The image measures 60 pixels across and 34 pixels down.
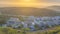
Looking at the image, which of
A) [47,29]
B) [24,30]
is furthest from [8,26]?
[47,29]

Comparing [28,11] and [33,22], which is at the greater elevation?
[28,11]

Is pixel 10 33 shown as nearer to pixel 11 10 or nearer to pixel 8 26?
Result: pixel 8 26

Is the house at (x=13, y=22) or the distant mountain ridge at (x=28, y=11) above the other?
the distant mountain ridge at (x=28, y=11)

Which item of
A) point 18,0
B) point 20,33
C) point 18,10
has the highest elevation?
point 18,0

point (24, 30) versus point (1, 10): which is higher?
point (1, 10)

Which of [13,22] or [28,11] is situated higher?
[28,11]

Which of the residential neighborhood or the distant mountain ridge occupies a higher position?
the distant mountain ridge
